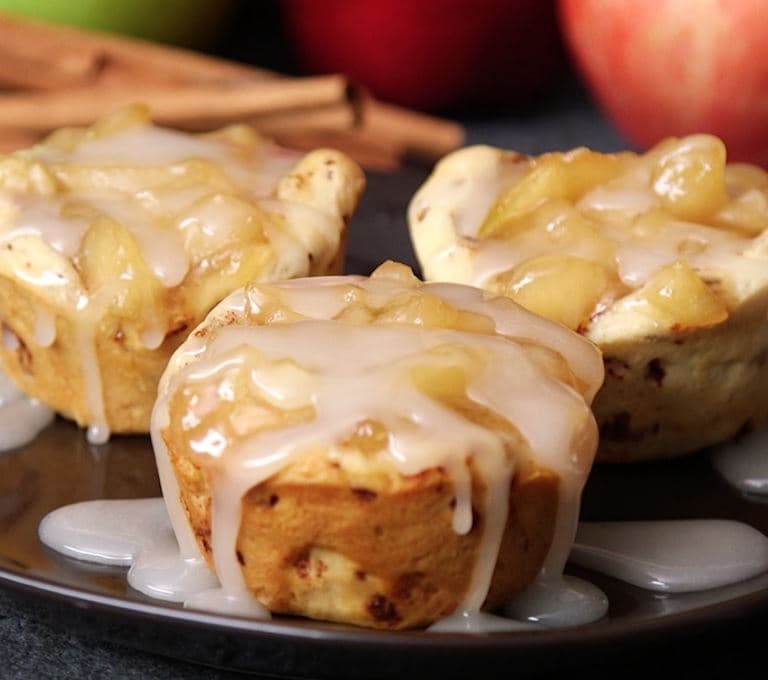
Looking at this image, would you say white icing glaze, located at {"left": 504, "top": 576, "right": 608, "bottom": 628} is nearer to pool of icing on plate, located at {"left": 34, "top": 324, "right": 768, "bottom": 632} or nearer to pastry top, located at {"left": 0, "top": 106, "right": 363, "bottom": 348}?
pool of icing on plate, located at {"left": 34, "top": 324, "right": 768, "bottom": 632}

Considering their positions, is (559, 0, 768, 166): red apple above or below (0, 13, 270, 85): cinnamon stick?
above

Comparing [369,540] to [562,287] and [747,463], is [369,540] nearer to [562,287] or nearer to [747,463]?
[562,287]

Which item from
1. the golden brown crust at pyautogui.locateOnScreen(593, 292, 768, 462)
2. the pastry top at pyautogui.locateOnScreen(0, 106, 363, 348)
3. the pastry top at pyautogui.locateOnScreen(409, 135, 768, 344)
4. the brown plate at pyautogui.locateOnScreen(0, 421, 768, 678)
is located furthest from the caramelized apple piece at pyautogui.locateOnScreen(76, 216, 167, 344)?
the golden brown crust at pyautogui.locateOnScreen(593, 292, 768, 462)

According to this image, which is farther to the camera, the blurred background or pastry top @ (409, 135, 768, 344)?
the blurred background

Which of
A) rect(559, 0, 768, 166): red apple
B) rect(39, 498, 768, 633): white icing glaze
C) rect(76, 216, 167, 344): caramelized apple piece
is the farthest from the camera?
rect(559, 0, 768, 166): red apple

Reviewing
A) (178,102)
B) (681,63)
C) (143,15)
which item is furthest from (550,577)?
(143,15)

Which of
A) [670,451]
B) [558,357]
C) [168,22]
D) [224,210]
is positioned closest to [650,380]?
[670,451]

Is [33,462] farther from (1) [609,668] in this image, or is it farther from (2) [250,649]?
(1) [609,668]

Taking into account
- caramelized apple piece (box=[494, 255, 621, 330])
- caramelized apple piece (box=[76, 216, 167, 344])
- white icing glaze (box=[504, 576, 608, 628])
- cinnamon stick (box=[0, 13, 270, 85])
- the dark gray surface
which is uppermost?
caramelized apple piece (box=[494, 255, 621, 330])
